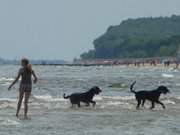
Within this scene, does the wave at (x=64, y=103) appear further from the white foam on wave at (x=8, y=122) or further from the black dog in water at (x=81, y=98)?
the white foam on wave at (x=8, y=122)

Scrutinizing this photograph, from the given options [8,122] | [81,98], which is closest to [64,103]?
[81,98]

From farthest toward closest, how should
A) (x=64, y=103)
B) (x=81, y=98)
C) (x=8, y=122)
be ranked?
1. (x=64, y=103)
2. (x=81, y=98)
3. (x=8, y=122)

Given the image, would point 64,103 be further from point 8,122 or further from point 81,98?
point 8,122

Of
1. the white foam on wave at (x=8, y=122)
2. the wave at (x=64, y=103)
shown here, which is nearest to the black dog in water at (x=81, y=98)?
the wave at (x=64, y=103)

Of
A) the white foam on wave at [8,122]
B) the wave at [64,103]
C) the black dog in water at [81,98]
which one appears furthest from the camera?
the wave at [64,103]

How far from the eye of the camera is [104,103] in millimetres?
25016

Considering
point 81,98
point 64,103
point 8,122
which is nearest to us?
point 8,122

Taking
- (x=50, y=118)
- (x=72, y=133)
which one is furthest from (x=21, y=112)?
(x=72, y=133)

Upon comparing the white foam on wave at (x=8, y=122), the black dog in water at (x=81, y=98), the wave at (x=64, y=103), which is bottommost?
the wave at (x=64, y=103)

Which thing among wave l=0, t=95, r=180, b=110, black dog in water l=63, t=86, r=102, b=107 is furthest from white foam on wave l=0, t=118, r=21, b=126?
black dog in water l=63, t=86, r=102, b=107

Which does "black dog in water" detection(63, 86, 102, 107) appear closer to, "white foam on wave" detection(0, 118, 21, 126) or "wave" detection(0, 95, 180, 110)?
"wave" detection(0, 95, 180, 110)

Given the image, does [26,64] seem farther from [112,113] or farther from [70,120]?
[112,113]

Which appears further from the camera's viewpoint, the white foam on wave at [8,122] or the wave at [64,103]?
the wave at [64,103]

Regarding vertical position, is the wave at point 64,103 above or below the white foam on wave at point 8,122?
below
